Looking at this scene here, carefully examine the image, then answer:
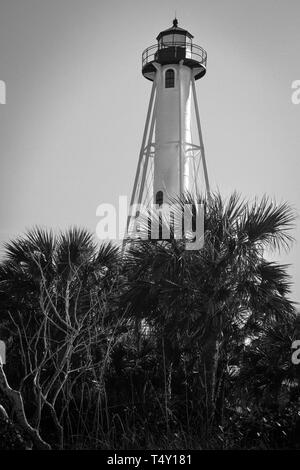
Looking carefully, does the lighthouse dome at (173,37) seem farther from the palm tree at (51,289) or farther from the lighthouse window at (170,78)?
the palm tree at (51,289)

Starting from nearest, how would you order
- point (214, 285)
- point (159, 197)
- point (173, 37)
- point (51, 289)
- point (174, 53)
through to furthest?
point (214, 285)
point (51, 289)
point (159, 197)
point (174, 53)
point (173, 37)

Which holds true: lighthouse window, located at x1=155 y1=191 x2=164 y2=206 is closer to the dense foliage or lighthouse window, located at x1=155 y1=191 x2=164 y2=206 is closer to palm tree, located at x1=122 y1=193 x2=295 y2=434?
the dense foliage

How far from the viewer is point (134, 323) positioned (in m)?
15.8

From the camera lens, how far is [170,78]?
31.2 m

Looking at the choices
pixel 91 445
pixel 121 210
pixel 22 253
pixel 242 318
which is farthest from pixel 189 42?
pixel 91 445

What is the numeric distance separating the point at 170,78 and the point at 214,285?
1780 centimetres

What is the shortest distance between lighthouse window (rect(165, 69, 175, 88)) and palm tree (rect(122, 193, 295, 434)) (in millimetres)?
15727

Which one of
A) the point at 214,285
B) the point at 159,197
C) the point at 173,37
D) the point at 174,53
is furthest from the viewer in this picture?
the point at 173,37

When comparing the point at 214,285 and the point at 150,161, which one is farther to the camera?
the point at 150,161

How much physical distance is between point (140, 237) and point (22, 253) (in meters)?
2.83

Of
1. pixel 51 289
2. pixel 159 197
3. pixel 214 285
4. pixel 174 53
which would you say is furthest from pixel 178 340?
pixel 174 53

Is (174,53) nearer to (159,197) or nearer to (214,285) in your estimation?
(159,197)

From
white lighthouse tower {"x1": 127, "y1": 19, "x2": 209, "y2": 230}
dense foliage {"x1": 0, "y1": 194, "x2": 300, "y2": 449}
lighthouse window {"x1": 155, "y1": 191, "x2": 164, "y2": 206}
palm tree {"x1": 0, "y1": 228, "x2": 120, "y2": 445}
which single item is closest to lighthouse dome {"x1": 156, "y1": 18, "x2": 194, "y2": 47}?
white lighthouse tower {"x1": 127, "y1": 19, "x2": 209, "y2": 230}
